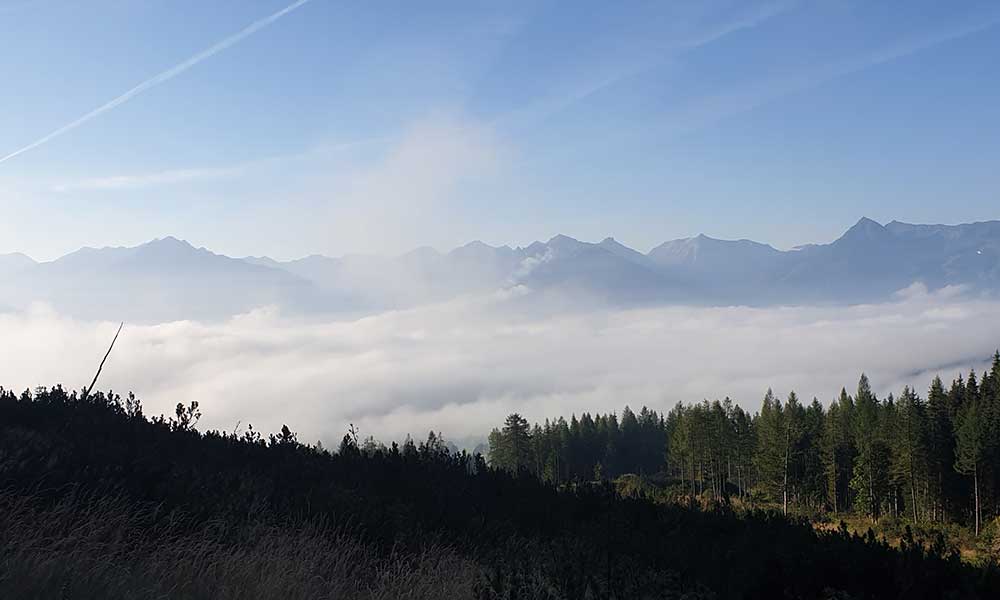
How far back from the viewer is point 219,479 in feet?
31.1

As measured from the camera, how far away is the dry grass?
5371 millimetres

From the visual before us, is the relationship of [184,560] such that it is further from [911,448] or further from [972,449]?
[911,448]

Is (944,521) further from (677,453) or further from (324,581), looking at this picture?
(324,581)

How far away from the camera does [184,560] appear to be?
6.36 m

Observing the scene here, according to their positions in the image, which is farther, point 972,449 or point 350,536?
point 972,449

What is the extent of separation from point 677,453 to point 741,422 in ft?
29.3

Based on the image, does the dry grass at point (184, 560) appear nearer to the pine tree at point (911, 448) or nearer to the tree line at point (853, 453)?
the tree line at point (853, 453)

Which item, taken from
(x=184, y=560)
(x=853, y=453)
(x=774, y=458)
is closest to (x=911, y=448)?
(x=774, y=458)

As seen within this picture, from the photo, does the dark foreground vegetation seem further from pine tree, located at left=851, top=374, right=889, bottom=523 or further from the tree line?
pine tree, located at left=851, top=374, right=889, bottom=523

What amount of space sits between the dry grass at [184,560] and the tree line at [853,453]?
43.9 meters

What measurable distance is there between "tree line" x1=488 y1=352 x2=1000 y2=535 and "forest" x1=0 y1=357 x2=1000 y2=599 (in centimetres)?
4003

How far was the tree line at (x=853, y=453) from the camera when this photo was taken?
2469 inches

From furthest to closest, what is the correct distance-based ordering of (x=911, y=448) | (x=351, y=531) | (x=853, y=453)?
(x=853, y=453) < (x=911, y=448) < (x=351, y=531)

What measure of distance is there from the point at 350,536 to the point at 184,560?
8.12ft
